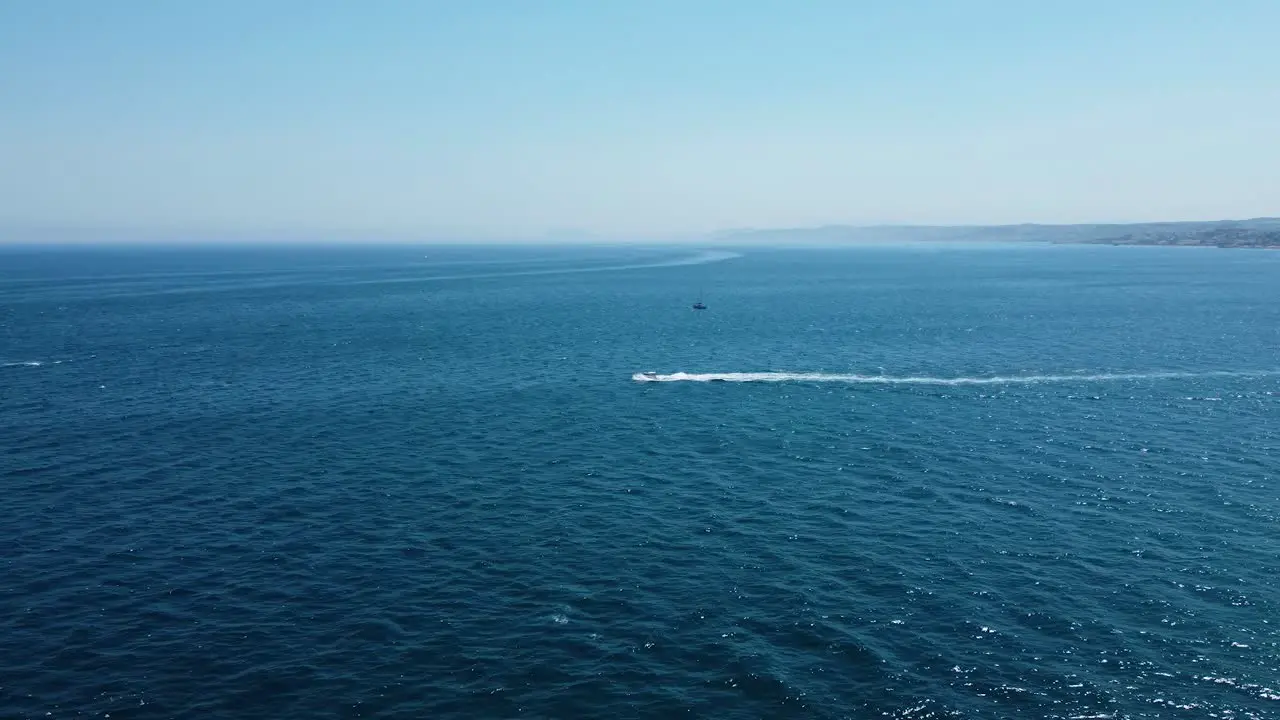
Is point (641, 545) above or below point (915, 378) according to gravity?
below

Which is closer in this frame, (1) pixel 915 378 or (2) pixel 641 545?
(2) pixel 641 545

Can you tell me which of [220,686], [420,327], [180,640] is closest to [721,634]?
[220,686]

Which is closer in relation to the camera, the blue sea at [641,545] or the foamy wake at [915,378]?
the blue sea at [641,545]

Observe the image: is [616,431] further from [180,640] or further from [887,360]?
[887,360]

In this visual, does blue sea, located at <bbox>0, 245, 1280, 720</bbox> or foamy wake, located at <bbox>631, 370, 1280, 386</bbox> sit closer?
blue sea, located at <bbox>0, 245, 1280, 720</bbox>

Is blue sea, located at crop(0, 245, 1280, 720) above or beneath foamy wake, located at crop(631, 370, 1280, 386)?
beneath
